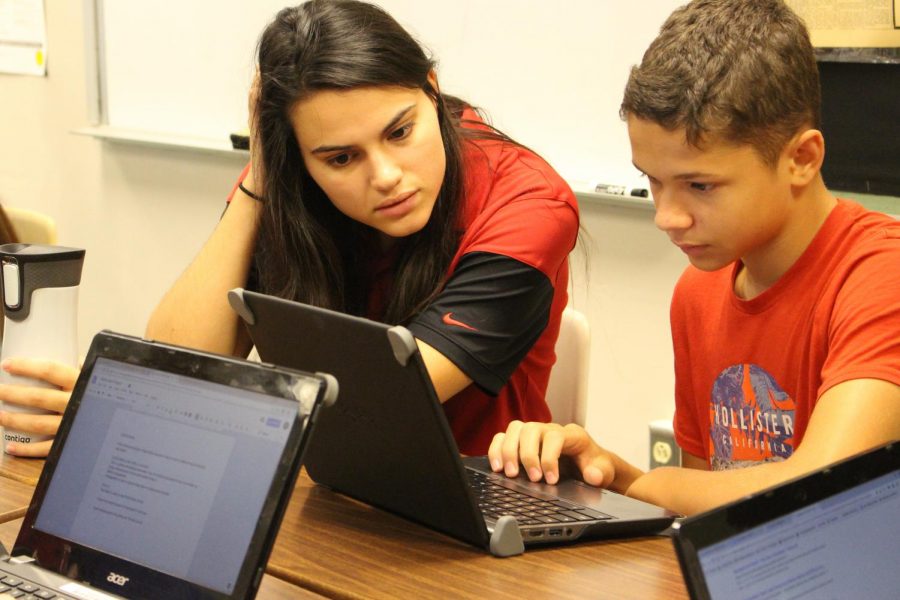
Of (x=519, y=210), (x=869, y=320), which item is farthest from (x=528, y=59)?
(x=869, y=320)

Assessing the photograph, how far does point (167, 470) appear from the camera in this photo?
0.89 meters

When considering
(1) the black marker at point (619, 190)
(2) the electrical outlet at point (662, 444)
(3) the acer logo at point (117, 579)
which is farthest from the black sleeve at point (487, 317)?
(2) the electrical outlet at point (662, 444)

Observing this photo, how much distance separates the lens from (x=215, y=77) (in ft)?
9.71

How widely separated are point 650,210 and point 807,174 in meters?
1.05

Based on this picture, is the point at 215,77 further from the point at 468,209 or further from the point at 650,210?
the point at 468,209

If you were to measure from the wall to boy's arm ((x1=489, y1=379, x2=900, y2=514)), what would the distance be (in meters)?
1.18

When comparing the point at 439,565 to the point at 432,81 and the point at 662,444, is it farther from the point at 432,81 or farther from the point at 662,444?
the point at 662,444

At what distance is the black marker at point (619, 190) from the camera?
7.25 ft

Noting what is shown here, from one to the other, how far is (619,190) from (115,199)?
70.3 inches

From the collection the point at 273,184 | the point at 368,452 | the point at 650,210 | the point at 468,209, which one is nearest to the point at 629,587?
the point at 368,452

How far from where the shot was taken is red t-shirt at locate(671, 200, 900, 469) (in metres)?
1.13

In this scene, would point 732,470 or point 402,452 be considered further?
point 732,470

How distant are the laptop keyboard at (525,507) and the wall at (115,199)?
1.30 meters

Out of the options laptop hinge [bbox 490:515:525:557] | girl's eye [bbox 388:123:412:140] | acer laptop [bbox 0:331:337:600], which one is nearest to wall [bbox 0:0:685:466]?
girl's eye [bbox 388:123:412:140]
